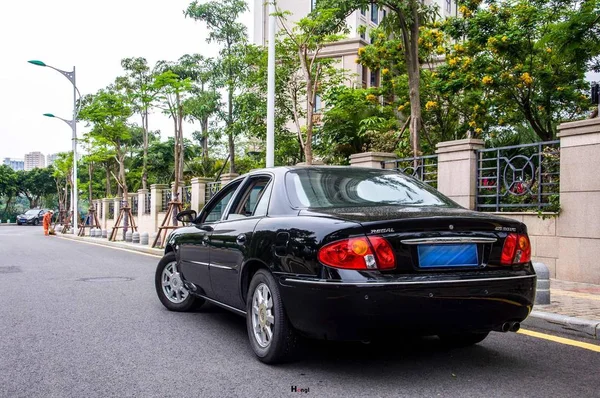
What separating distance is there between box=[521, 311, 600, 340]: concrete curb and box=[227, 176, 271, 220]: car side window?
297 cm

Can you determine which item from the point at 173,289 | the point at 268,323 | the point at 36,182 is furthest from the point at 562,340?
the point at 36,182

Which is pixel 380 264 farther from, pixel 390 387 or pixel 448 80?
pixel 448 80

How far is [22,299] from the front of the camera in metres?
7.46

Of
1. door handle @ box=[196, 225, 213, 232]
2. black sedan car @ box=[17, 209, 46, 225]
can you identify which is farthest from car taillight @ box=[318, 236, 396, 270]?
black sedan car @ box=[17, 209, 46, 225]

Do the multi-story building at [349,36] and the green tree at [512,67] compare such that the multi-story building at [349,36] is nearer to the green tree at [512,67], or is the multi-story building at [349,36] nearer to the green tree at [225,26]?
the green tree at [225,26]

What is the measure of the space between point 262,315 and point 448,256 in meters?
Result: 1.41

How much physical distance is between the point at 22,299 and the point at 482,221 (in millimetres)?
6015

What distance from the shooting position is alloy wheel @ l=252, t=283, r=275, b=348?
164 inches

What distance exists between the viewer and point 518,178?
10.0 m

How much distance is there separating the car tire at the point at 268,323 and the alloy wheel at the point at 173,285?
6.82ft

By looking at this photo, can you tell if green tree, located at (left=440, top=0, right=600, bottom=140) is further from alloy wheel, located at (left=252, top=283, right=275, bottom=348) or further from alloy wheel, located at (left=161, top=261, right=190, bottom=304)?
alloy wheel, located at (left=252, top=283, right=275, bottom=348)

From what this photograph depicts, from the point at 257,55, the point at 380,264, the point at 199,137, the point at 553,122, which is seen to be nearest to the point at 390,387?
the point at 380,264

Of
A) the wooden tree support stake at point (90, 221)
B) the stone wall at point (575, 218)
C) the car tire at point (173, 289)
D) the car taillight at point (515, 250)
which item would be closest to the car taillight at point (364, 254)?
the car taillight at point (515, 250)

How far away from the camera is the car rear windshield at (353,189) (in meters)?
4.40
